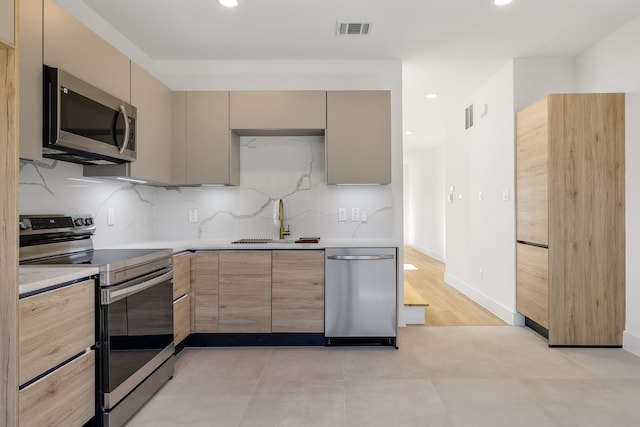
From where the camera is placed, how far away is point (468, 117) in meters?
5.08

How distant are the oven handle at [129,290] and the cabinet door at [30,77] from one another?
73 cm

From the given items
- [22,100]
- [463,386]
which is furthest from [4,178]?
[463,386]

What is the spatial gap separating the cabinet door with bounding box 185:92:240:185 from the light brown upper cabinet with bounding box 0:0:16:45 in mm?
1953

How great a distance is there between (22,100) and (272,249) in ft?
6.06

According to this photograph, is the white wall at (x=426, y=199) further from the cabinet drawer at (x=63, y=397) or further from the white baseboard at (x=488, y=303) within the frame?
the cabinet drawer at (x=63, y=397)

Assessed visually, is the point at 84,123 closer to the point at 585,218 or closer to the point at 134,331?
the point at 134,331

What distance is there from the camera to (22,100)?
174cm

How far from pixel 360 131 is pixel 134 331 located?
2.32 meters

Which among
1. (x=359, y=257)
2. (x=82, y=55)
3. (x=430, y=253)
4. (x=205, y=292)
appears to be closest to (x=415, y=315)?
(x=359, y=257)

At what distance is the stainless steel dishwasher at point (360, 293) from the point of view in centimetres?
309

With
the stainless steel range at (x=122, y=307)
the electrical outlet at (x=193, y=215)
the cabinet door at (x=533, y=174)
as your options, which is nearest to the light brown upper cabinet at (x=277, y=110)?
the electrical outlet at (x=193, y=215)

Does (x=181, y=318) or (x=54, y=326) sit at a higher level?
(x=54, y=326)

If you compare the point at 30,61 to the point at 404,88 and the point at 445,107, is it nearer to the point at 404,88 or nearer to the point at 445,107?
the point at 404,88

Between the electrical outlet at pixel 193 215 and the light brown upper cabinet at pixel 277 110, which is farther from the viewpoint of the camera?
the electrical outlet at pixel 193 215
